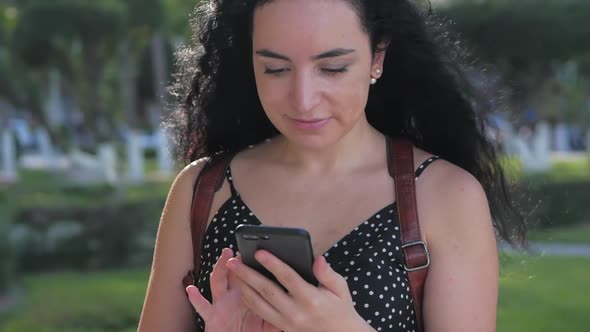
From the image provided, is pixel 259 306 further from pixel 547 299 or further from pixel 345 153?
pixel 547 299

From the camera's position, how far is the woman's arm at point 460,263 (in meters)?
2.09

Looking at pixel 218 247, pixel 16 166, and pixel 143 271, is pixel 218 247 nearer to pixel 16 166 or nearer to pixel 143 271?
pixel 143 271

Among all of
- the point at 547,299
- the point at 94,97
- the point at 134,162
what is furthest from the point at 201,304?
the point at 94,97

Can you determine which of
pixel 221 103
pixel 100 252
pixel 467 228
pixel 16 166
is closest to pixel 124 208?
pixel 100 252

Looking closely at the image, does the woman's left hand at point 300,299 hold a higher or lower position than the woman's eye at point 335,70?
lower

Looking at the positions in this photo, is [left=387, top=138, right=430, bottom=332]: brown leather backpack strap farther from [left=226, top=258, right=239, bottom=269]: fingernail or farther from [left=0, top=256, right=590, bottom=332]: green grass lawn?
[left=0, top=256, right=590, bottom=332]: green grass lawn

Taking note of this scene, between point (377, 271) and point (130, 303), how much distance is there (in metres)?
5.57

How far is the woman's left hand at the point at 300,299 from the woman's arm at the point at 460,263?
0.25m

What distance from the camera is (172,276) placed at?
2332mm

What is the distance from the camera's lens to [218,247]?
7.49 feet

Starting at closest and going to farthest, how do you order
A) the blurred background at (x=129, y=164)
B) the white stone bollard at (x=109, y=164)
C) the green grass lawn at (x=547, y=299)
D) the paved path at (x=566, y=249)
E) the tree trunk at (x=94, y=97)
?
the green grass lawn at (x=547, y=299) → the blurred background at (x=129, y=164) → the paved path at (x=566, y=249) → the white stone bollard at (x=109, y=164) → the tree trunk at (x=94, y=97)

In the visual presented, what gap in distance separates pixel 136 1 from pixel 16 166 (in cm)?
490

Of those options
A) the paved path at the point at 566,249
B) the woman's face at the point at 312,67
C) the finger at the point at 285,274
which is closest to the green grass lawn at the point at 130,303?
the paved path at the point at 566,249

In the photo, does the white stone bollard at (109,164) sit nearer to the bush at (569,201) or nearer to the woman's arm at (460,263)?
the bush at (569,201)
